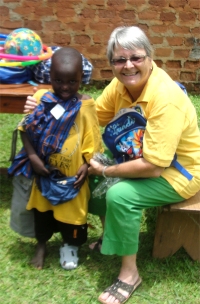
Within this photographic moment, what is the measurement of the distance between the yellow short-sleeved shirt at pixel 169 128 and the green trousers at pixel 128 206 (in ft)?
0.30

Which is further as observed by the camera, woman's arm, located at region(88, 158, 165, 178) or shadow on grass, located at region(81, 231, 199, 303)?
shadow on grass, located at region(81, 231, 199, 303)

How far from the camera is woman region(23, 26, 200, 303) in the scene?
252cm

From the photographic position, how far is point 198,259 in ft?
10.2

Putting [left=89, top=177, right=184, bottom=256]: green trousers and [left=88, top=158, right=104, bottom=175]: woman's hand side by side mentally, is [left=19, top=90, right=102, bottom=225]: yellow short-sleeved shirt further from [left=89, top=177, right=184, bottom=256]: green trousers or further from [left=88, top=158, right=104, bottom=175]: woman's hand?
[left=89, top=177, right=184, bottom=256]: green trousers

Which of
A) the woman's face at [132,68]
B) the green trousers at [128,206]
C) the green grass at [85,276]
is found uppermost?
the woman's face at [132,68]

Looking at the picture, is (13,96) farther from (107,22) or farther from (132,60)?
(107,22)

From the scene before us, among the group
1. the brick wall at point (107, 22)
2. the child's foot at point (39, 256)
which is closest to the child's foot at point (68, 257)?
the child's foot at point (39, 256)

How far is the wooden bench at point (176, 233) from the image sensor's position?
9.76 feet

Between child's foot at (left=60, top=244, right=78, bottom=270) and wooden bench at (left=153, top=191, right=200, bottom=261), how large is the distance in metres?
0.54

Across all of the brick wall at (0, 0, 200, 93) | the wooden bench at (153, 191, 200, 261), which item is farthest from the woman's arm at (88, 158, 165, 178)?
the brick wall at (0, 0, 200, 93)

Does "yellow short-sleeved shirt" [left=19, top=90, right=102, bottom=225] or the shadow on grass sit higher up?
"yellow short-sleeved shirt" [left=19, top=90, right=102, bottom=225]

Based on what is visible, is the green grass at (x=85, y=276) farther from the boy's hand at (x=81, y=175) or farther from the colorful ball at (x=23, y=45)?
the colorful ball at (x=23, y=45)

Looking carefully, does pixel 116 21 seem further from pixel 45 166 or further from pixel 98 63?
pixel 45 166

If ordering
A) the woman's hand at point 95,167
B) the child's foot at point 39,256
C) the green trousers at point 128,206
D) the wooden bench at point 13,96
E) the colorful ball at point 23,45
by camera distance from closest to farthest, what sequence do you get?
the green trousers at point 128,206, the woman's hand at point 95,167, the child's foot at point 39,256, the wooden bench at point 13,96, the colorful ball at point 23,45
